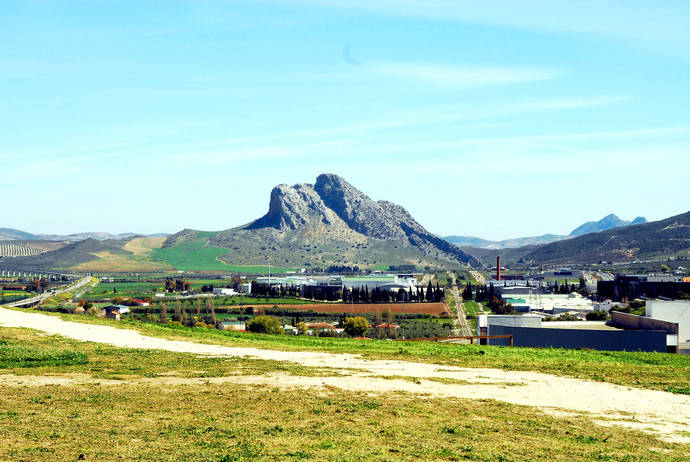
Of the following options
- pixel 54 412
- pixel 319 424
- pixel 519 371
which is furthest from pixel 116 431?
pixel 519 371

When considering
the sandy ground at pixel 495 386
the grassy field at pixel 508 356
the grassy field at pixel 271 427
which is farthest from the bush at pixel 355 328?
the grassy field at pixel 271 427

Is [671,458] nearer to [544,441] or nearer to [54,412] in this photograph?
[544,441]

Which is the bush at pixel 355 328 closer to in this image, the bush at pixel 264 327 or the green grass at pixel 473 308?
the bush at pixel 264 327

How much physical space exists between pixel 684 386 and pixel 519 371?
654cm

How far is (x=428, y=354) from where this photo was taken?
3550cm

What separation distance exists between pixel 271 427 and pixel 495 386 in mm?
11026

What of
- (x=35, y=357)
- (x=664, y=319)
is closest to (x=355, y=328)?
(x=664, y=319)

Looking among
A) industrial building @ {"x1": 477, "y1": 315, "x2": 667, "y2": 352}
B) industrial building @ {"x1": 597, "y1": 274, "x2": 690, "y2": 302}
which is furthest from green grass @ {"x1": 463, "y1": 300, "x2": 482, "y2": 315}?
industrial building @ {"x1": 477, "y1": 315, "x2": 667, "y2": 352}

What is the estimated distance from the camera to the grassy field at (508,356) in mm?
29266

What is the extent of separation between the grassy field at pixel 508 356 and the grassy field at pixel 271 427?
8.98m

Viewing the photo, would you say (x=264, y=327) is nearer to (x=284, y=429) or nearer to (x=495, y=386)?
A: (x=495, y=386)

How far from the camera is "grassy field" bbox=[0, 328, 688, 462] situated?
1605 centimetres

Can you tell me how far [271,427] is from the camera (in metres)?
18.3

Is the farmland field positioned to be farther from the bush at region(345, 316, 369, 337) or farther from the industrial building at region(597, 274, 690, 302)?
the bush at region(345, 316, 369, 337)
